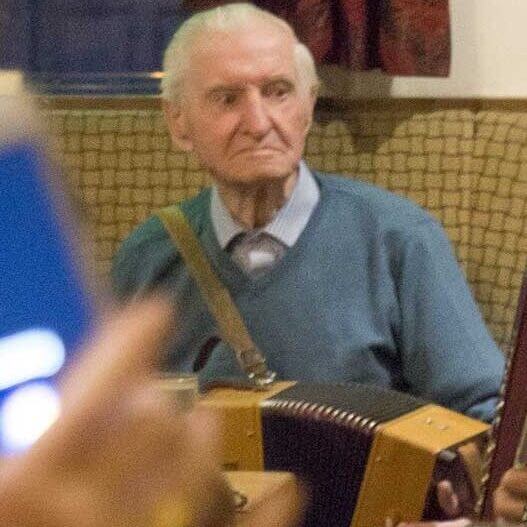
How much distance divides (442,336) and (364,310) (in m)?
0.11

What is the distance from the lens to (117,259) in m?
1.76

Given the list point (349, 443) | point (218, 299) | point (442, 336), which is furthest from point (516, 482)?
point (218, 299)

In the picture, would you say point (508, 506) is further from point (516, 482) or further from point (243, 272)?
point (243, 272)

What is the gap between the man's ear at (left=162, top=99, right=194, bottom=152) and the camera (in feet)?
5.80

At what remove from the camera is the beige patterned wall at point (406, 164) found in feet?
6.07

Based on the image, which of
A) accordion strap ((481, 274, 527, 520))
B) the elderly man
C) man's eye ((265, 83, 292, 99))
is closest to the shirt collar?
the elderly man

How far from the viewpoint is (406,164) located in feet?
6.50

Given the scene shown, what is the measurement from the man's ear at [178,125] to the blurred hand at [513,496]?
2.96 feet

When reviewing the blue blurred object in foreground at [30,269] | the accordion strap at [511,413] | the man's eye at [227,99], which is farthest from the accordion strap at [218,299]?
the blue blurred object in foreground at [30,269]

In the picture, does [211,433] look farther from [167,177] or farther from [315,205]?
[167,177]

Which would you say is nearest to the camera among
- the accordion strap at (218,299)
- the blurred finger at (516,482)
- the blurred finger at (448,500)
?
the blurred finger at (516,482)

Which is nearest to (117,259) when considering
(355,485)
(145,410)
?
(355,485)

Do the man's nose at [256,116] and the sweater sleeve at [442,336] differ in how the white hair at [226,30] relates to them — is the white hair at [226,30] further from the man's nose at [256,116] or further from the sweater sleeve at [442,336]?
the sweater sleeve at [442,336]

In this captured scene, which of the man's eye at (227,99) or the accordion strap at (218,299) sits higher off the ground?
the man's eye at (227,99)
